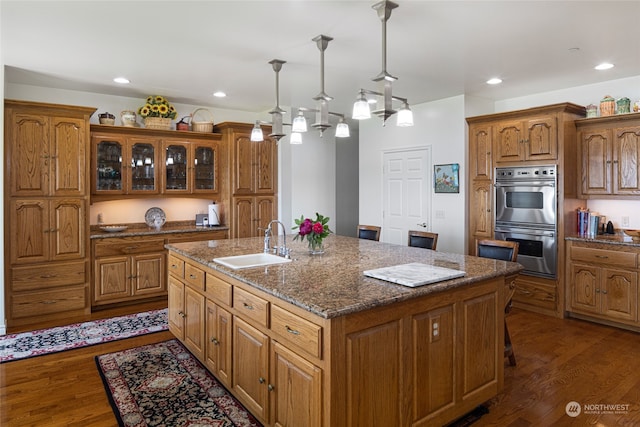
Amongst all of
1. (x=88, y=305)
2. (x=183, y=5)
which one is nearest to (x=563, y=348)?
(x=183, y=5)

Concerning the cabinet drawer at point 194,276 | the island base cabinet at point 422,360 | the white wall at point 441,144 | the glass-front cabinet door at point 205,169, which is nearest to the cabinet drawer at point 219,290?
the cabinet drawer at point 194,276

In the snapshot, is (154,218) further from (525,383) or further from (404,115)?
(525,383)

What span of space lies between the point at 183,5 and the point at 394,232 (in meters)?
4.22

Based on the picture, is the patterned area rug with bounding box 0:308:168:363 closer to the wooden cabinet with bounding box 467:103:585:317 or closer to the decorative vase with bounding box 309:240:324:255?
the decorative vase with bounding box 309:240:324:255

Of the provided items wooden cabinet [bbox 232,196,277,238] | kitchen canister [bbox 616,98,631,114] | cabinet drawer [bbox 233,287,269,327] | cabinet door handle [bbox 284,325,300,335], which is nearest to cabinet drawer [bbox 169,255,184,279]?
cabinet drawer [bbox 233,287,269,327]

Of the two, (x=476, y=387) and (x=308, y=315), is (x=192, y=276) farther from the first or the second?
(x=476, y=387)

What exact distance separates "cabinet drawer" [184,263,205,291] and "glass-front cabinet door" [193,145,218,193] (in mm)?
2410

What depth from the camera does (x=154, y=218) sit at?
5320 millimetres

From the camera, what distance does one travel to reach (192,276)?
310 cm

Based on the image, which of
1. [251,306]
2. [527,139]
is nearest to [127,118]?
[251,306]

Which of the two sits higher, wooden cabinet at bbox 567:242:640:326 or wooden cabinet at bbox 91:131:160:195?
wooden cabinet at bbox 91:131:160:195

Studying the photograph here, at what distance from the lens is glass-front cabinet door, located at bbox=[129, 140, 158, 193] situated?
496cm

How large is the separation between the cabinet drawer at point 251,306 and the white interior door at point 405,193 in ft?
12.1

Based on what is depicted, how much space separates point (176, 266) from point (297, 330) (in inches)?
76.0
